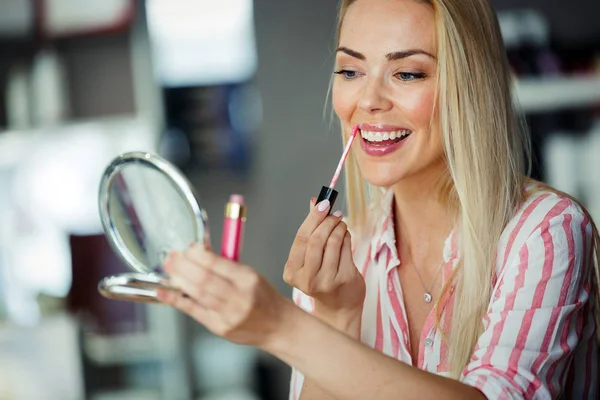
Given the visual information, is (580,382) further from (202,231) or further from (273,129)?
(273,129)

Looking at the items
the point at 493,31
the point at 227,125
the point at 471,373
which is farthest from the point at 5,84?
the point at 471,373

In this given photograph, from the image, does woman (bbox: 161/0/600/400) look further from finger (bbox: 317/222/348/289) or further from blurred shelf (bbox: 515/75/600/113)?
blurred shelf (bbox: 515/75/600/113)

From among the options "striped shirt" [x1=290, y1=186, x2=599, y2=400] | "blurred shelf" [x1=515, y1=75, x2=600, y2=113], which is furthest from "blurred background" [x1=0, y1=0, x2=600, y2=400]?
"striped shirt" [x1=290, y1=186, x2=599, y2=400]

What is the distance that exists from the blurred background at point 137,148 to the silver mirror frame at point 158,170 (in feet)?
7.17

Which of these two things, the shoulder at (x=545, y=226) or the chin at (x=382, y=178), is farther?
the chin at (x=382, y=178)

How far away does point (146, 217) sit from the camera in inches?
35.1

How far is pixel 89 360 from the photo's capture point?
3.13m

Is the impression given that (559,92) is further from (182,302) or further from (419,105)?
(182,302)

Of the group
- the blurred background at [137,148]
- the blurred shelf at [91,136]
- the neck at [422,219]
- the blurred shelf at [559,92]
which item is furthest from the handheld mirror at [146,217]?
the blurred shelf at [91,136]

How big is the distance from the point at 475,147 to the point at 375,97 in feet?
0.52

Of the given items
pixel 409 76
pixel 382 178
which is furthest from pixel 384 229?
pixel 409 76

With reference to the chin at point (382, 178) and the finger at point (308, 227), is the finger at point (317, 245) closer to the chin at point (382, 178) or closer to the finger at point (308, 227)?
the finger at point (308, 227)

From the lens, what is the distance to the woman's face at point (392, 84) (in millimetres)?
1186

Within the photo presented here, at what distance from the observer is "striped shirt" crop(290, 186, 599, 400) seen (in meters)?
1.01
